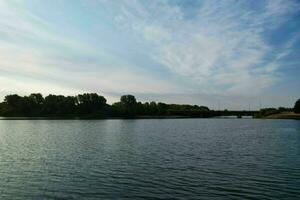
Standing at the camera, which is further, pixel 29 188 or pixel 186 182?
pixel 186 182

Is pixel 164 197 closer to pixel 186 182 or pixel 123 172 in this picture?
pixel 186 182

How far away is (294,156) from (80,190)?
32220 millimetres

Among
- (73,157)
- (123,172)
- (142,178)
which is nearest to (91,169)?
(123,172)

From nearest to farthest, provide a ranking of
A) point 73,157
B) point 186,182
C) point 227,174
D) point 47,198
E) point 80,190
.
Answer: point 47,198 < point 80,190 < point 186,182 < point 227,174 < point 73,157

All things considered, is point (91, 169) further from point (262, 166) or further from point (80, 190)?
point (262, 166)

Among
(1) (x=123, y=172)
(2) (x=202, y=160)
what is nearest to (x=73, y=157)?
(1) (x=123, y=172)

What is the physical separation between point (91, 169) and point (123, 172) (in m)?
4.07

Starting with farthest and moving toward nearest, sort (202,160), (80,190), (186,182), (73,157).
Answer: (73,157) < (202,160) < (186,182) < (80,190)

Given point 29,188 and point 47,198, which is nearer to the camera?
point 47,198

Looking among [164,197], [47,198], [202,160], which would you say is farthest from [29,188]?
[202,160]

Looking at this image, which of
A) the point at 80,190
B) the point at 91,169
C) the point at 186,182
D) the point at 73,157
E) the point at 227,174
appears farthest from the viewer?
the point at 73,157

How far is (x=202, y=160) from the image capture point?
45.6 m

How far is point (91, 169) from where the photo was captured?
39.1 m

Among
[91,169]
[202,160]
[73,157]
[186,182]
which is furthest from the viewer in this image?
[73,157]
